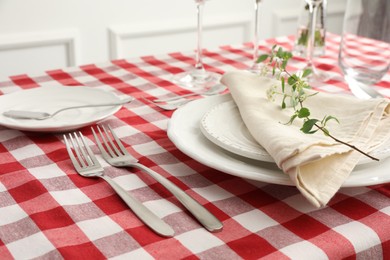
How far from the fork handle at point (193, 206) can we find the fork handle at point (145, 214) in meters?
0.04

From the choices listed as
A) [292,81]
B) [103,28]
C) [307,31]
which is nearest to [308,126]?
[292,81]

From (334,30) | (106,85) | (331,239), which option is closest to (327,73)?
(106,85)

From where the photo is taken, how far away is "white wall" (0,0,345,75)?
2273 millimetres

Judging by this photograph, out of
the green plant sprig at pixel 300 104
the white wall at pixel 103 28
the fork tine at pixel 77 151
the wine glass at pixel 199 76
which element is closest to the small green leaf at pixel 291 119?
the green plant sprig at pixel 300 104

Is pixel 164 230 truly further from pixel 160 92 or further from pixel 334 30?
pixel 334 30

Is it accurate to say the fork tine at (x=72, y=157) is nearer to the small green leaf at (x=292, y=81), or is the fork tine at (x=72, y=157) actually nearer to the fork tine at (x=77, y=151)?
the fork tine at (x=77, y=151)

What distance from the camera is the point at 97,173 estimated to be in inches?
29.4

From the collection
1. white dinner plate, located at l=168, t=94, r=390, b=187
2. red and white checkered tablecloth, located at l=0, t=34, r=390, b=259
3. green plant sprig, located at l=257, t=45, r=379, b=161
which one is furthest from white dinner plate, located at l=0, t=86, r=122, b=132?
green plant sprig, located at l=257, t=45, r=379, b=161

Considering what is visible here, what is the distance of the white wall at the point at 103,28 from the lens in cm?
227

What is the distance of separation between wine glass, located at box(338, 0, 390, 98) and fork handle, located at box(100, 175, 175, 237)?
57 centimetres

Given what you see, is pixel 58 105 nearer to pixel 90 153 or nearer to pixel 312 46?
pixel 90 153

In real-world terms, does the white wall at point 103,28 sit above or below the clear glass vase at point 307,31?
below

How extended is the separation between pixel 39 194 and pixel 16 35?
1.70 m

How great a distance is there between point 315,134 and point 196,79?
52 cm
